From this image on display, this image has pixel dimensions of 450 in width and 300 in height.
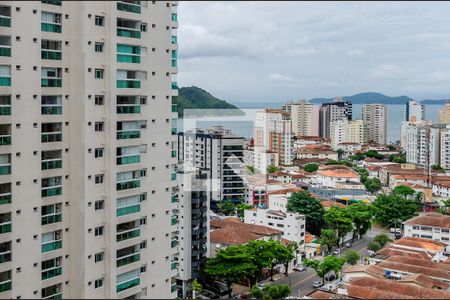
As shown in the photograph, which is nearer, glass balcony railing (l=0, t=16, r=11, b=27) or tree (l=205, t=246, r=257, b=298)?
glass balcony railing (l=0, t=16, r=11, b=27)

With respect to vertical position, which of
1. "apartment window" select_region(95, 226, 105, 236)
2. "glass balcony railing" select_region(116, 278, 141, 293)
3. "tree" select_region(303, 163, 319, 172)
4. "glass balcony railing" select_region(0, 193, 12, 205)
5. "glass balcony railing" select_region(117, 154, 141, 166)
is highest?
"glass balcony railing" select_region(117, 154, 141, 166)

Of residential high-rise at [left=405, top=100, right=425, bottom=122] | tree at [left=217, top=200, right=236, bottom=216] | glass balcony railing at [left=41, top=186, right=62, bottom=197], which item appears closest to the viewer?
glass balcony railing at [left=41, top=186, right=62, bottom=197]

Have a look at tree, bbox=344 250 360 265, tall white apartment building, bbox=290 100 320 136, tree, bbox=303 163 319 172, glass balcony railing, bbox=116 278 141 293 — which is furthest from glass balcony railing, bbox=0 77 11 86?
tall white apartment building, bbox=290 100 320 136

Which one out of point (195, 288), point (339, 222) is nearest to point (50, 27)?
point (195, 288)

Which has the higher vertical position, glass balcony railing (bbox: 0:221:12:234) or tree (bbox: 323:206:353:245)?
glass balcony railing (bbox: 0:221:12:234)

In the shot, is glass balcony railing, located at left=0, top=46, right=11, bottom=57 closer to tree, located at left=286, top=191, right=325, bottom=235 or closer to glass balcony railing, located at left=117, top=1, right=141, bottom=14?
glass balcony railing, located at left=117, top=1, right=141, bottom=14

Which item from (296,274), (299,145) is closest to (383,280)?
(296,274)

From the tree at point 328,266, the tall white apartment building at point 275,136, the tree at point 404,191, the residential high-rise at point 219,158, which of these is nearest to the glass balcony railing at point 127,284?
the tree at point 328,266

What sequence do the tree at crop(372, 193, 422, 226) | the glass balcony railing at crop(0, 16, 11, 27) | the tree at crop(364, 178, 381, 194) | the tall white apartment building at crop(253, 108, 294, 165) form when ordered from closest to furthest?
the glass balcony railing at crop(0, 16, 11, 27) < the tree at crop(372, 193, 422, 226) < the tree at crop(364, 178, 381, 194) < the tall white apartment building at crop(253, 108, 294, 165)

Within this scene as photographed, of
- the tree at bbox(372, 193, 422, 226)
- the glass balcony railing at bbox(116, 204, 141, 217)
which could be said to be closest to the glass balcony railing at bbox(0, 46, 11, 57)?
the glass balcony railing at bbox(116, 204, 141, 217)
